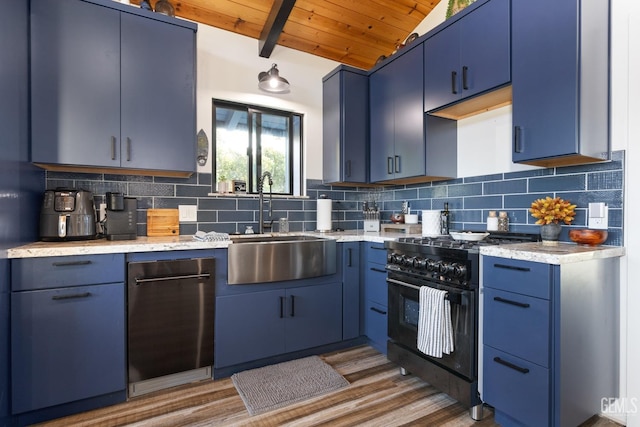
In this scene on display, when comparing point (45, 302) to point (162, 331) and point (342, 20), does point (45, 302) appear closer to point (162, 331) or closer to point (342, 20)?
point (162, 331)

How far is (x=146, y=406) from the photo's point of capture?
73.8 inches

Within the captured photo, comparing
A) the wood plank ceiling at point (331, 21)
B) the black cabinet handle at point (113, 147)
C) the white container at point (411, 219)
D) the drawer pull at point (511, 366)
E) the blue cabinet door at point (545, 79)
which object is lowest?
the drawer pull at point (511, 366)

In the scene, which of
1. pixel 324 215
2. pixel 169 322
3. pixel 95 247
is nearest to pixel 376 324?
pixel 324 215

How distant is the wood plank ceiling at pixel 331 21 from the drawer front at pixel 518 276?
2.52 meters

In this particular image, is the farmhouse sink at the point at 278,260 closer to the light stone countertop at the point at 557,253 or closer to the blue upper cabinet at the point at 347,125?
the blue upper cabinet at the point at 347,125

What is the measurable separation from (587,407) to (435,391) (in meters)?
0.76

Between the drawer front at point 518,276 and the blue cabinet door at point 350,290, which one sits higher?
the drawer front at point 518,276

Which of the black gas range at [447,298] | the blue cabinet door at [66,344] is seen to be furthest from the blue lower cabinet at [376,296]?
the blue cabinet door at [66,344]

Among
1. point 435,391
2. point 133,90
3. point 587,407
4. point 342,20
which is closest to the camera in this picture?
point 587,407

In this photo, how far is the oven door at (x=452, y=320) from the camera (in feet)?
5.75

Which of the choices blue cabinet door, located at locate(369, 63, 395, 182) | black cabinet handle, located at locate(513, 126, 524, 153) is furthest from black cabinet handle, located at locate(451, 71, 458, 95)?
blue cabinet door, located at locate(369, 63, 395, 182)

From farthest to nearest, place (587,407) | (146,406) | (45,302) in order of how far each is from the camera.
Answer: (146,406) < (45,302) < (587,407)

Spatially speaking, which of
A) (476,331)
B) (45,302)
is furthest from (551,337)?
(45,302)

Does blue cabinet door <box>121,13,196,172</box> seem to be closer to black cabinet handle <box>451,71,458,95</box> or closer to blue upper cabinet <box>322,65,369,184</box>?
blue upper cabinet <box>322,65,369,184</box>
